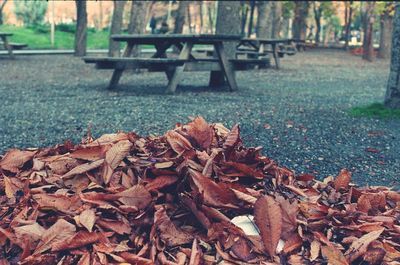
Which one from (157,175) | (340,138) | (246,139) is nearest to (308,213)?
(157,175)

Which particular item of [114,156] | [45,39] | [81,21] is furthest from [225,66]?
[45,39]

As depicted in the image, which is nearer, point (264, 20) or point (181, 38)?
point (181, 38)

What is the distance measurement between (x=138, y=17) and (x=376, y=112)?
690cm

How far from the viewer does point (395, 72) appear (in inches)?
271

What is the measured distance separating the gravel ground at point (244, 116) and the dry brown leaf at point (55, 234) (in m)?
2.14

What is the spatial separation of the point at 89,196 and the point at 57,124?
3.36 m

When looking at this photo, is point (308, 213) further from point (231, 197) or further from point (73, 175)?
point (73, 175)

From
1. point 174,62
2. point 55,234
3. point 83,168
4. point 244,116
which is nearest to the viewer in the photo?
point 55,234

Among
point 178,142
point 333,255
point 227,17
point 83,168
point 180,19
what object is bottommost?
point 333,255

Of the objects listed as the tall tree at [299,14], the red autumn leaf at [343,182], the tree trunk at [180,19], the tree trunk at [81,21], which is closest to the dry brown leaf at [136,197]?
the red autumn leaf at [343,182]

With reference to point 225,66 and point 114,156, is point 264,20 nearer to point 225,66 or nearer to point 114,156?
point 225,66

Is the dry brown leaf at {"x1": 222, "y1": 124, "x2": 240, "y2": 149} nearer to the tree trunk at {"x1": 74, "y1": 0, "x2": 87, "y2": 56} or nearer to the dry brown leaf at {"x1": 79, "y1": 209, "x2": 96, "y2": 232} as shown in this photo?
the dry brown leaf at {"x1": 79, "y1": 209, "x2": 96, "y2": 232}

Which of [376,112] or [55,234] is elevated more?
[55,234]

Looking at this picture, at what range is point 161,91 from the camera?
29.7ft
